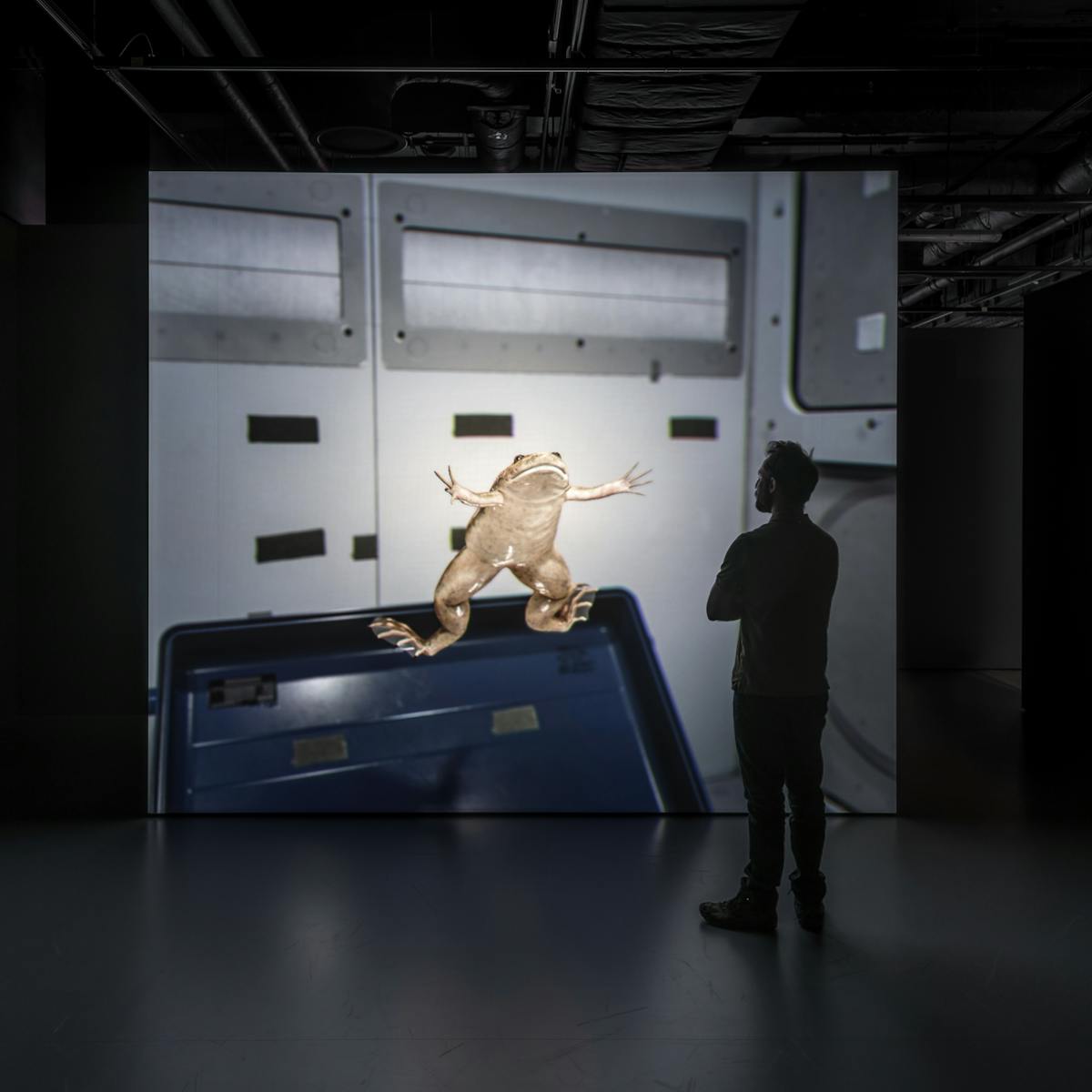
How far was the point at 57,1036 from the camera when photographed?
228cm

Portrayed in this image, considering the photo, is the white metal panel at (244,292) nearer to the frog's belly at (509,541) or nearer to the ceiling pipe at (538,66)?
the ceiling pipe at (538,66)

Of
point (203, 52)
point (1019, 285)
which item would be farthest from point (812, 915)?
point (1019, 285)

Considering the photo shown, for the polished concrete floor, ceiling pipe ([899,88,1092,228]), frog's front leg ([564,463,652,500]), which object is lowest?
the polished concrete floor

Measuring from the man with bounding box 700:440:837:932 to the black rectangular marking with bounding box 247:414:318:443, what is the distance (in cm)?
206

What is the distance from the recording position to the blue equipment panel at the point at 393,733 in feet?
12.9

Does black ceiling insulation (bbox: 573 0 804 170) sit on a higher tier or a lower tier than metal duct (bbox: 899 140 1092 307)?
lower

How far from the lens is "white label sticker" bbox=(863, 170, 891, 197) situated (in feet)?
12.6

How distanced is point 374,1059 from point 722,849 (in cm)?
182

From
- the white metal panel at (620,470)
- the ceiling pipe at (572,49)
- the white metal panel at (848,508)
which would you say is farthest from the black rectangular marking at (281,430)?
the white metal panel at (848,508)

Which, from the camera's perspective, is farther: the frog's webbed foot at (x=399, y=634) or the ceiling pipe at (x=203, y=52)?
the frog's webbed foot at (x=399, y=634)

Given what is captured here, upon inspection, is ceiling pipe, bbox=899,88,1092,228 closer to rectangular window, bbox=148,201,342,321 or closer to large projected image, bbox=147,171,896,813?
large projected image, bbox=147,171,896,813

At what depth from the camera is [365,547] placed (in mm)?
3961

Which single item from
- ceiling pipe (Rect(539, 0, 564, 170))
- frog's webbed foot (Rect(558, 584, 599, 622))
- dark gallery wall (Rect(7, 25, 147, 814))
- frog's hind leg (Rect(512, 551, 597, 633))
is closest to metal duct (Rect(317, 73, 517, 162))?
ceiling pipe (Rect(539, 0, 564, 170))

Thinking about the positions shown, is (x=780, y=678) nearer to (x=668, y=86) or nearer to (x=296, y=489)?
(x=296, y=489)
